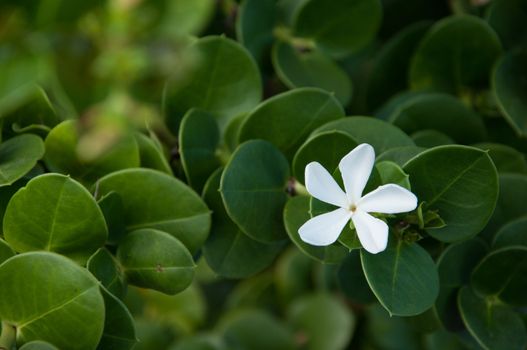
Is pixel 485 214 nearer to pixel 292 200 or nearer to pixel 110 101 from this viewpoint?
pixel 292 200

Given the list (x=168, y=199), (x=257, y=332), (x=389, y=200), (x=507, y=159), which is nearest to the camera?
(x=389, y=200)

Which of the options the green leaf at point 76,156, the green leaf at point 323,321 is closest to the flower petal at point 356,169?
the green leaf at point 76,156

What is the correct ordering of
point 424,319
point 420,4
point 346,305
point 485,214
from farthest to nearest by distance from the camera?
point 346,305, point 420,4, point 424,319, point 485,214

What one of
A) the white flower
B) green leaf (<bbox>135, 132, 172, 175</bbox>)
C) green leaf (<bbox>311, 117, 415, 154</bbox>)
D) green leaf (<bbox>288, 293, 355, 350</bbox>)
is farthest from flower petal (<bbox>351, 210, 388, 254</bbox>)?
green leaf (<bbox>288, 293, 355, 350</bbox>)

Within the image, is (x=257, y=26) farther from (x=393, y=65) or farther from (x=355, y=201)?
(x=355, y=201)

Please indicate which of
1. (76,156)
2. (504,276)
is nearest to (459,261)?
(504,276)

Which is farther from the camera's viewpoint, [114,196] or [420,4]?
[420,4]

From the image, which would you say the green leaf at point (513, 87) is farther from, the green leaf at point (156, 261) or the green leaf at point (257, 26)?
the green leaf at point (156, 261)

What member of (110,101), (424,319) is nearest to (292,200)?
(424,319)
